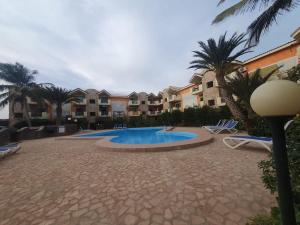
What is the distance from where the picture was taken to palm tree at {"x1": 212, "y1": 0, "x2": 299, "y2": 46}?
6.17 metres

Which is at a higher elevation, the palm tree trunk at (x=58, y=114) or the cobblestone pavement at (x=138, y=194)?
the palm tree trunk at (x=58, y=114)

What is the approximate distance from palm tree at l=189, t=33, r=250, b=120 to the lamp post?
44.4 ft

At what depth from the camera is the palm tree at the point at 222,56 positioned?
1408 centimetres

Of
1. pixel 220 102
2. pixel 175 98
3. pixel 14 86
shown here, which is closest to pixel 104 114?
pixel 175 98

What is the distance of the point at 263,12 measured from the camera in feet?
21.6

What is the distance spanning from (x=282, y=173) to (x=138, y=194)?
2723 mm

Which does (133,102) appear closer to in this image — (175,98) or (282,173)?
(175,98)

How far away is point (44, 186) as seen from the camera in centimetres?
405

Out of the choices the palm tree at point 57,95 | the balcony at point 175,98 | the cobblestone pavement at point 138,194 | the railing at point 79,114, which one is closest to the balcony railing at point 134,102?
the balcony at point 175,98

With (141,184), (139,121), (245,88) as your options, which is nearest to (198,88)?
(139,121)

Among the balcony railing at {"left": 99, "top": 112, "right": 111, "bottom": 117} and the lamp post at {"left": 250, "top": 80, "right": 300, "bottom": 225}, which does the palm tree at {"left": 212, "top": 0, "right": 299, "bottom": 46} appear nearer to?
the lamp post at {"left": 250, "top": 80, "right": 300, "bottom": 225}

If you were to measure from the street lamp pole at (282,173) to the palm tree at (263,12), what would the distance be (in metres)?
7.24

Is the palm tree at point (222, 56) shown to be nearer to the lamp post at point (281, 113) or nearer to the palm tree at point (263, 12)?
the palm tree at point (263, 12)

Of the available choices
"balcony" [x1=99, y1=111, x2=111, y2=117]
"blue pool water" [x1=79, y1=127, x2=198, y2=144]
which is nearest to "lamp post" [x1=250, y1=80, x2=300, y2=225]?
"blue pool water" [x1=79, y1=127, x2=198, y2=144]
